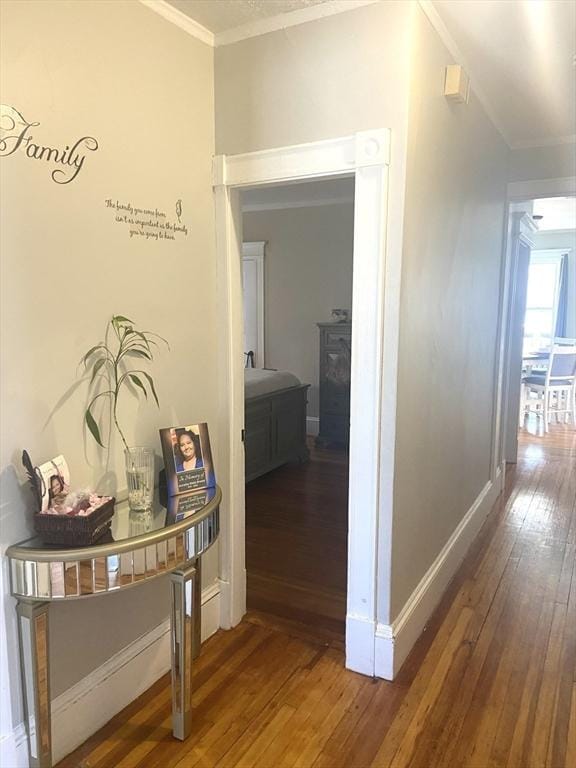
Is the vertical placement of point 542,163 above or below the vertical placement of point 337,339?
above

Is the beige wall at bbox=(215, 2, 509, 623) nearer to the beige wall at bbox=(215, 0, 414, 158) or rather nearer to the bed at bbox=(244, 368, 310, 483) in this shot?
the beige wall at bbox=(215, 0, 414, 158)

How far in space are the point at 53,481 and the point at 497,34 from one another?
7.99ft

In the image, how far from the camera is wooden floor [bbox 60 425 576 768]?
77.8 inches

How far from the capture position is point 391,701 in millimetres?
2236

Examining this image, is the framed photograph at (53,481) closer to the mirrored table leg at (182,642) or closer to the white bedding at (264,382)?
the mirrored table leg at (182,642)

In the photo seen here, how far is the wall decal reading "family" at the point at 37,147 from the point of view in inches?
64.7

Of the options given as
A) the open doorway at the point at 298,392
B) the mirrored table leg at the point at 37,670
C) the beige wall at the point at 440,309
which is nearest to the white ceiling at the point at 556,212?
the open doorway at the point at 298,392

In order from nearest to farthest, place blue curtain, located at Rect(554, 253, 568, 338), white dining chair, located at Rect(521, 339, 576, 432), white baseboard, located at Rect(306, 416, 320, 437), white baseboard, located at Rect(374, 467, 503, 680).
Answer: white baseboard, located at Rect(374, 467, 503, 680)
white baseboard, located at Rect(306, 416, 320, 437)
white dining chair, located at Rect(521, 339, 576, 432)
blue curtain, located at Rect(554, 253, 568, 338)

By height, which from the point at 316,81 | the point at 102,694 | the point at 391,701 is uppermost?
the point at 316,81

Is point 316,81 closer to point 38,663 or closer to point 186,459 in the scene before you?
point 186,459

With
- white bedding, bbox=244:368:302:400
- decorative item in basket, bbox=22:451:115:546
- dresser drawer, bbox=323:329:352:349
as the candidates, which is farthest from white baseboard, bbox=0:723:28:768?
dresser drawer, bbox=323:329:352:349

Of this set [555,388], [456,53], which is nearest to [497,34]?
[456,53]

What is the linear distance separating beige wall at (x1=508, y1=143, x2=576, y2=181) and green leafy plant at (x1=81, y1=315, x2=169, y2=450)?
10.1 ft

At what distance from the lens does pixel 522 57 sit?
8.57ft
